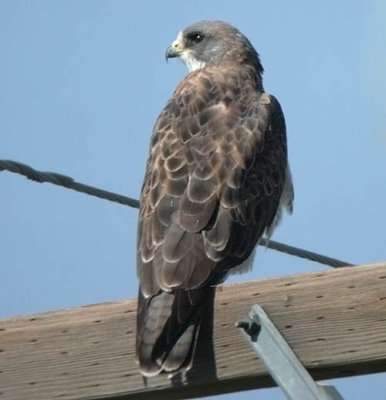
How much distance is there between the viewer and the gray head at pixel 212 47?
702cm

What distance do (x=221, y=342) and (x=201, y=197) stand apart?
1585 millimetres

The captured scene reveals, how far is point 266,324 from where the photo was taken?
2.98 m

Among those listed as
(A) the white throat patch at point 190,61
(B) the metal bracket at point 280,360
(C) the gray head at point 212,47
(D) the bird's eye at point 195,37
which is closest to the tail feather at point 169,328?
(B) the metal bracket at point 280,360

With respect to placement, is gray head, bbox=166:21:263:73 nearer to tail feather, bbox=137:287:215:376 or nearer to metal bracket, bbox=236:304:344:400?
tail feather, bbox=137:287:215:376

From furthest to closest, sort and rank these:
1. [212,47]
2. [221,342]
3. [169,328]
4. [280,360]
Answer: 1. [212,47]
2. [169,328]
3. [221,342]
4. [280,360]

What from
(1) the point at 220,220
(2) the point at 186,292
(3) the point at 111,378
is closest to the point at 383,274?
(3) the point at 111,378

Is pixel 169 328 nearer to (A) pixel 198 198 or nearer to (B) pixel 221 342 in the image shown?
(B) pixel 221 342

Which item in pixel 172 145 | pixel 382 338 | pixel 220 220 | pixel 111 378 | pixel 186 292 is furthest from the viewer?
pixel 172 145

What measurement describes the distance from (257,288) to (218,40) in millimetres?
4413

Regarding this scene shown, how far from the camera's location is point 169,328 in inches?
145

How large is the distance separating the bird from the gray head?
0.07 meters

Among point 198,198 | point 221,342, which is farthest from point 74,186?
point 221,342

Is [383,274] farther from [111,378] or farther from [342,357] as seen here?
[111,378]

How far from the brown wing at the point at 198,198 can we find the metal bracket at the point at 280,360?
308 mm
